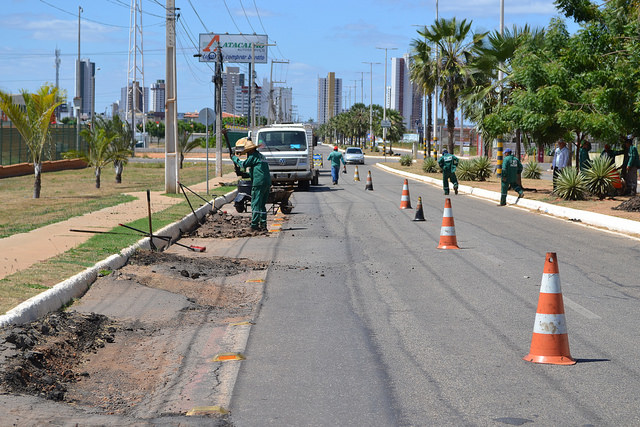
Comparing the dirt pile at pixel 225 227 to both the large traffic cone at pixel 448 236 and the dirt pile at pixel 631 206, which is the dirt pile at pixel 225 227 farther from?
the dirt pile at pixel 631 206

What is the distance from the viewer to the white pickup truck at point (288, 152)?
2997 centimetres

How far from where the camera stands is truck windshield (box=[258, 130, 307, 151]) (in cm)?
3053

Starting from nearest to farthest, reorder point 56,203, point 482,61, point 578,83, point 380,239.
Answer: point 380,239 → point 578,83 → point 56,203 → point 482,61

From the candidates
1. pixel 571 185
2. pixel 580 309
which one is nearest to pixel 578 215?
pixel 571 185

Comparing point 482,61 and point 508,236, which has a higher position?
point 482,61

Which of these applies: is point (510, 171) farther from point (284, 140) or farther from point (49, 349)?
point (49, 349)

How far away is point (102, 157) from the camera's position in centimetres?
3478

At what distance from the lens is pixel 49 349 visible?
21.5 feet

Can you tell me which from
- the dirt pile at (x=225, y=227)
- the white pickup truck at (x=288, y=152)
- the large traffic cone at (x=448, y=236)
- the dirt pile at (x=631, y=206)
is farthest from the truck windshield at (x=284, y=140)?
the large traffic cone at (x=448, y=236)

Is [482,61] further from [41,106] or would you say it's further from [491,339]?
[491,339]

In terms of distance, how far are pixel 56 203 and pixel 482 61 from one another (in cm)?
1682

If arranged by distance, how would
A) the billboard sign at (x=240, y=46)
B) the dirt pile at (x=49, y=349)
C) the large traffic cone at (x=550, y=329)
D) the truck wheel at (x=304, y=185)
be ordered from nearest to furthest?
the dirt pile at (x=49, y=349), the large traffic cone at (x=550, y=329), the truck wheel at (x=304, y=185), the billboard sign at (x=240, y=46)

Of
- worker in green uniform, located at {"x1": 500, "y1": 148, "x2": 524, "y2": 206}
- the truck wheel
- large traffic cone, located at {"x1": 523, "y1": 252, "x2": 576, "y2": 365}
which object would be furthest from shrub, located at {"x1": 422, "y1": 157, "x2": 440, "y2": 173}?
large traffic cone, located at {"x1": 523, "y1": 252, "x2": 576, "y2": 365}

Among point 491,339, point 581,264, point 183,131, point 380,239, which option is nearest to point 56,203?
point 380,239
